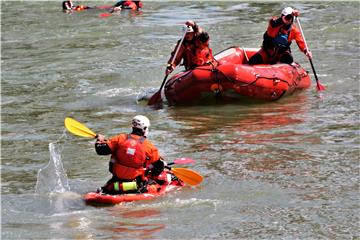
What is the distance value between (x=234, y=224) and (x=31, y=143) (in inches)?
179

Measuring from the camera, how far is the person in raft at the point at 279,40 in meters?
14.2

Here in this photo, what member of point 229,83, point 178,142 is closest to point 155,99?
point 229,83

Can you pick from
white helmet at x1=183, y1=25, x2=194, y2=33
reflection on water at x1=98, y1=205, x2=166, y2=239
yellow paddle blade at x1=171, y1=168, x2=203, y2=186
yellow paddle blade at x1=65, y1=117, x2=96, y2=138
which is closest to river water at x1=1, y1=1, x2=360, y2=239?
reflection on water at x1=98, y1=205, x2=166, y2=239

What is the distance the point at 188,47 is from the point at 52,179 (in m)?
4.55

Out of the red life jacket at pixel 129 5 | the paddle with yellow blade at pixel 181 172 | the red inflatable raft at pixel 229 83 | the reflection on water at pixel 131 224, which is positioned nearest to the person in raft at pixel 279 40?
the red inflatable raft at pixel 229 83

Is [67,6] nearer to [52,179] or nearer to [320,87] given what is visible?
[320,87]

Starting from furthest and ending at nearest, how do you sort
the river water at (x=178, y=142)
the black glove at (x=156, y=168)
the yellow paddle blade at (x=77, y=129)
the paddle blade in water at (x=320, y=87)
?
the paddle blade in water at (x=320, y=87) < the yellow paddle blade at (x=77, y=129) < the black glove at (x=156, y=168) < the river water at (x=178, y=142)

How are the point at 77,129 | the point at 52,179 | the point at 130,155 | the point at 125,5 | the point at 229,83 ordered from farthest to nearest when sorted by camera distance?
the point at 125,5 < the point at 229,83 < the point at 52,179 < the point at 77,129 < the point at 130,155

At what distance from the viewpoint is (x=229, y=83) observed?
1350 centimetres

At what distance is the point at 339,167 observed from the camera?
10.3 metres

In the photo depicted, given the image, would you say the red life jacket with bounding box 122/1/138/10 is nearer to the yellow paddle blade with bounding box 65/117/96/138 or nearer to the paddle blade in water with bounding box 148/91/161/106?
the paddle blade in water with bounding box 148/91/161/106

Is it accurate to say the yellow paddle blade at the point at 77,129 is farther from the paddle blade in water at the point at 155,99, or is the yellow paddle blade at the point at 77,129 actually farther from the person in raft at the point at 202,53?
the paddle blade in water at the point at 155,99

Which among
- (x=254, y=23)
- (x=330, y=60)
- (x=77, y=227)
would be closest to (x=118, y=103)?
Answer: (x=330, y=60)

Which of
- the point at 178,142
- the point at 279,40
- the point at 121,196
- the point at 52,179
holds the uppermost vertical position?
the point at 279,40
